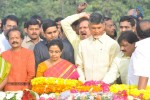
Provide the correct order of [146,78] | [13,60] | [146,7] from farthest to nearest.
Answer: [146,7] → [13,60] → [146,78]

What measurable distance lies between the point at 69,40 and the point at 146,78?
222 cm

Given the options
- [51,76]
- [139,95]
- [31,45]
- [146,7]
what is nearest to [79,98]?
[139,95]

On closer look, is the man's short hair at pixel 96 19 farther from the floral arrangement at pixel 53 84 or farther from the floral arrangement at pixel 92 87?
the floral arrangement at pixel 92 87

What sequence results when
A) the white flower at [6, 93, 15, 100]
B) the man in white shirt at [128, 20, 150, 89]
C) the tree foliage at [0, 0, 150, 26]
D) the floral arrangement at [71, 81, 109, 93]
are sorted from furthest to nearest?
the tree foliage at [0, 0, 150, 26] → the white flower at [6, 93, 15, 100] → the floral arrangement at [71, 81, 109, 93] → the man in white shirt at [128, 20, 150, 89]

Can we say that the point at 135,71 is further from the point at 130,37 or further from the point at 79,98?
the point at 130,37

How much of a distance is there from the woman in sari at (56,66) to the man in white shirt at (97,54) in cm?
14

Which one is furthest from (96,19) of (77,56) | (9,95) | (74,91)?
(9,95)

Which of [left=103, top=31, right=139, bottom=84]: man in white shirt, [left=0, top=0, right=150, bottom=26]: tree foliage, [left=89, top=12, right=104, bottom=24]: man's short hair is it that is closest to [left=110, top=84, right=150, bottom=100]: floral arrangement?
[left=103, top=31, right=139, bottom=84]: man in white shirt

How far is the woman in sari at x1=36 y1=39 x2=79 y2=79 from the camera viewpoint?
6.86 metres

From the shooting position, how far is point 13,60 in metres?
7.18

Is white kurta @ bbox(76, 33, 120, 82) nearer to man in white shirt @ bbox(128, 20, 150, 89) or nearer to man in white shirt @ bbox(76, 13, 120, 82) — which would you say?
man in white shirt @ bbox(76, 13, 120, 82)

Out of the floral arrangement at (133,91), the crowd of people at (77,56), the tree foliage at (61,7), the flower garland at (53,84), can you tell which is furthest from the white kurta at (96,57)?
the tree foliage at (61,7)

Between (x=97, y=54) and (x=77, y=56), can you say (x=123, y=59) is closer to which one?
(x=97, y=54)

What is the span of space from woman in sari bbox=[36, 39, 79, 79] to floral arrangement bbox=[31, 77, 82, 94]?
390 mm
